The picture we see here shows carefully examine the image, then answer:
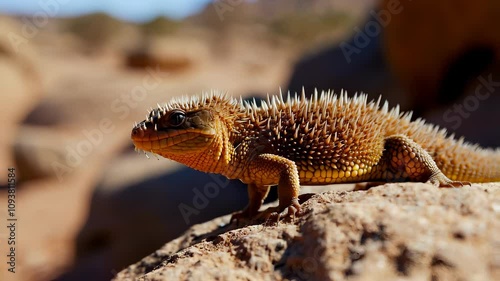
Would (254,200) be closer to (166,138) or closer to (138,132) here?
(166,138)

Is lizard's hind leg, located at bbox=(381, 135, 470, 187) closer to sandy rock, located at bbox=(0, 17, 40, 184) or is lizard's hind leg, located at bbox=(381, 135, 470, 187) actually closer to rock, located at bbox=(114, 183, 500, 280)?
rock, located at bbox=(114, 183, 500, 280)

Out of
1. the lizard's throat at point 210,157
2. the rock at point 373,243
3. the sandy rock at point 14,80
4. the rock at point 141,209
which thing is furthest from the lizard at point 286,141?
the sandy rock at point 14,80

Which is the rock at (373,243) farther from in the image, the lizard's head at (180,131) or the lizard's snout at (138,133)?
the lizard's snout at (138,133)

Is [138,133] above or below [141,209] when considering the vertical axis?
above

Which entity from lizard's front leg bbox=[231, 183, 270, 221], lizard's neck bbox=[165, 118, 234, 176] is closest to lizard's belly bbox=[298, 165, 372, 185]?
lizard's front leg bbox=[231, 183, 270, 221]

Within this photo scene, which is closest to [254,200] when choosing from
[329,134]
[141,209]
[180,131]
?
[329,134]

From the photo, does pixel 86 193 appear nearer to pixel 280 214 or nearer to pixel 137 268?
pixel 137 268
